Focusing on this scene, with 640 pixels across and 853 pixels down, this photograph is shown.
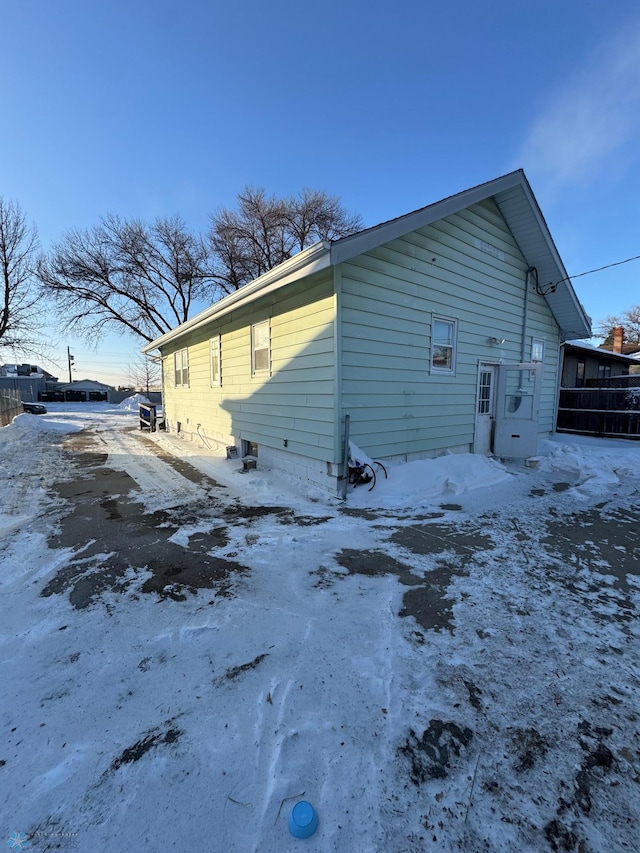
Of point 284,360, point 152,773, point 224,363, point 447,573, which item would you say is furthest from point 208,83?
point 152,773

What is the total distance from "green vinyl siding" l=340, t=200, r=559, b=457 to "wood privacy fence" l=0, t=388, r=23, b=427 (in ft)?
55.6

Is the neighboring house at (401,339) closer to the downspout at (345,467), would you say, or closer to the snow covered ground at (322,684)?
the downspout at (345,467)

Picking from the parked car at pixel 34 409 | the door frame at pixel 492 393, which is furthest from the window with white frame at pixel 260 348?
the parked car at pixel 34 409

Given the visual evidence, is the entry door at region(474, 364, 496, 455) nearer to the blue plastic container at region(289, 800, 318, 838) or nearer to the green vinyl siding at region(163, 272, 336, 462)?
the green vinyl siding at region(163, 272, 336, 462)

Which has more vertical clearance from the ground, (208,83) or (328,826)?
(208,83)

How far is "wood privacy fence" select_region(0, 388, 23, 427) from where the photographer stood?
15.4 metres

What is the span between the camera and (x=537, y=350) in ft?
31.3

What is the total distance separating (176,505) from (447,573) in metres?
3.85

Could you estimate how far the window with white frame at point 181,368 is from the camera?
12398mm

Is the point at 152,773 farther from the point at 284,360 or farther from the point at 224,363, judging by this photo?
the point at 224,363

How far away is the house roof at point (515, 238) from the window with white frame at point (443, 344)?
1.80 meters

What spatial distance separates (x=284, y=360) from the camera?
257 inches

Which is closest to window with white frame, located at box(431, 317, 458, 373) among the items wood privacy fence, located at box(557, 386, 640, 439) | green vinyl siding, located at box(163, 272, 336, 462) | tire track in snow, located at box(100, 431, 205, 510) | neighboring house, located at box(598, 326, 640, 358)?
green vinyl siding, located at box(163, 272, 336, 462)

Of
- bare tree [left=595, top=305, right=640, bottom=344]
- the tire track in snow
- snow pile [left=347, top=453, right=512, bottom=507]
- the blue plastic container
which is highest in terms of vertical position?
bare tree [left=595, top=305, right=640, bottom=344]
